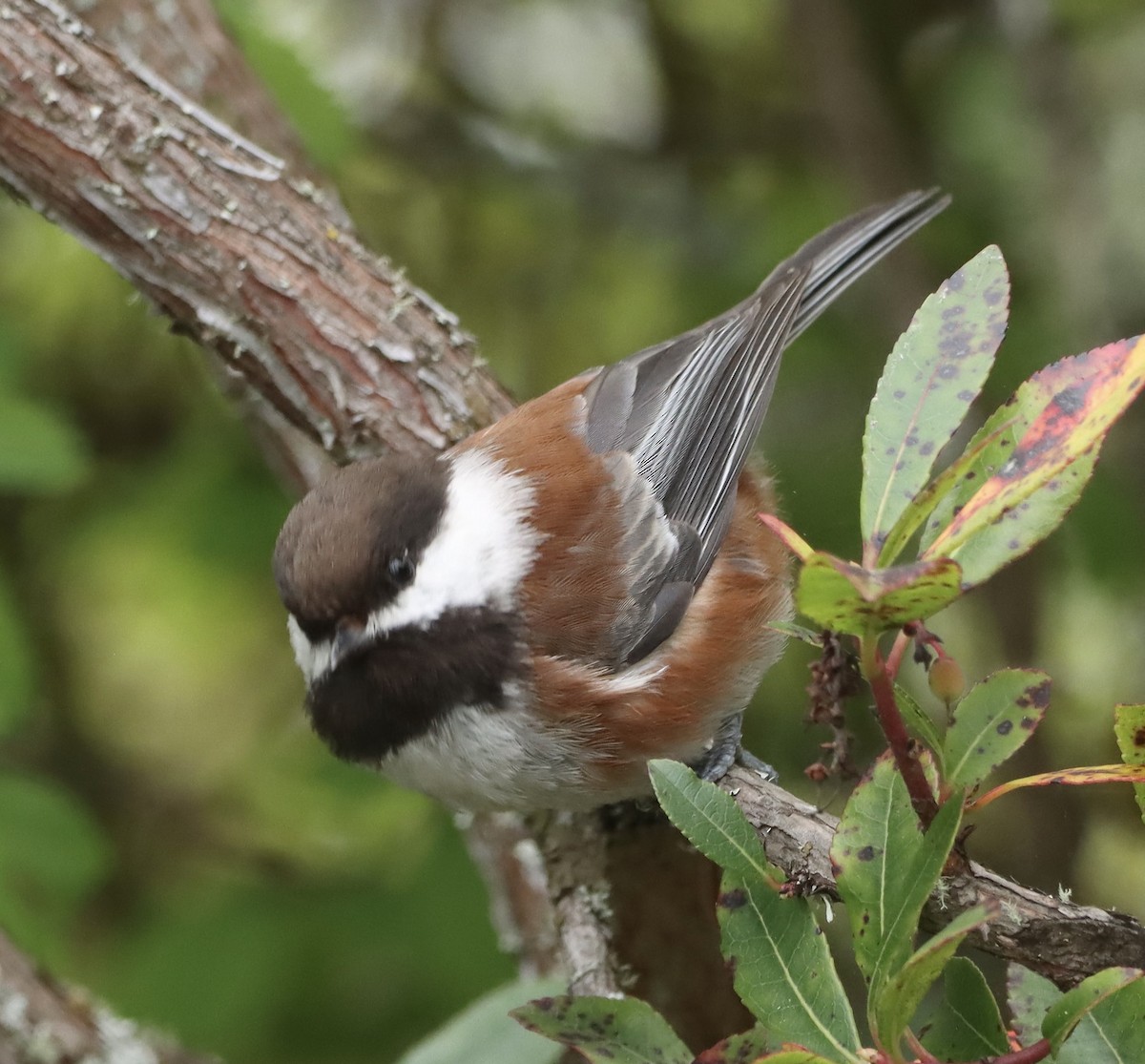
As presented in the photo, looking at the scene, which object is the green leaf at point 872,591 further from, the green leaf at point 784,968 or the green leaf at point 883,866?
the green leaf at point 784,968

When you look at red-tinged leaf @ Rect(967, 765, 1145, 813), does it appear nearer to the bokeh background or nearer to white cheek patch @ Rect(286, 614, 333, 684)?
white cheek patch @ Rect(286, 614, 333, 684)

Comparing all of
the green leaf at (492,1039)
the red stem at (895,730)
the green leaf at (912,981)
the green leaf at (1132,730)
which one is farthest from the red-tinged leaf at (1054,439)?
the green leaf at (492,1039)

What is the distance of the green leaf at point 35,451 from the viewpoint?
2.81 meters

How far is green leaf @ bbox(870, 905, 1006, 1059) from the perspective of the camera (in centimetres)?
119

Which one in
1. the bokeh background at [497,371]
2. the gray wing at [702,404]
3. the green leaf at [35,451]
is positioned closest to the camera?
the gray wing at [702,404]

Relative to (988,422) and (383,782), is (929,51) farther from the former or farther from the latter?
(988,422)

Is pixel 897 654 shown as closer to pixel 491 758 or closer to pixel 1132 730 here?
pixel 1132 730

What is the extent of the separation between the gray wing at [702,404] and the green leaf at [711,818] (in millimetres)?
967

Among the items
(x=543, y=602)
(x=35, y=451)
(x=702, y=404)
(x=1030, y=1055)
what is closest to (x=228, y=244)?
(x=35, y=451)

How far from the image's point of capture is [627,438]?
2.80 metres

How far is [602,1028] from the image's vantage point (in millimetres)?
1500

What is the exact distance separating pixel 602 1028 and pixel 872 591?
635 millimetres

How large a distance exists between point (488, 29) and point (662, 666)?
345 centimetres

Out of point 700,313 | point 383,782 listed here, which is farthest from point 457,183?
point 383,782
